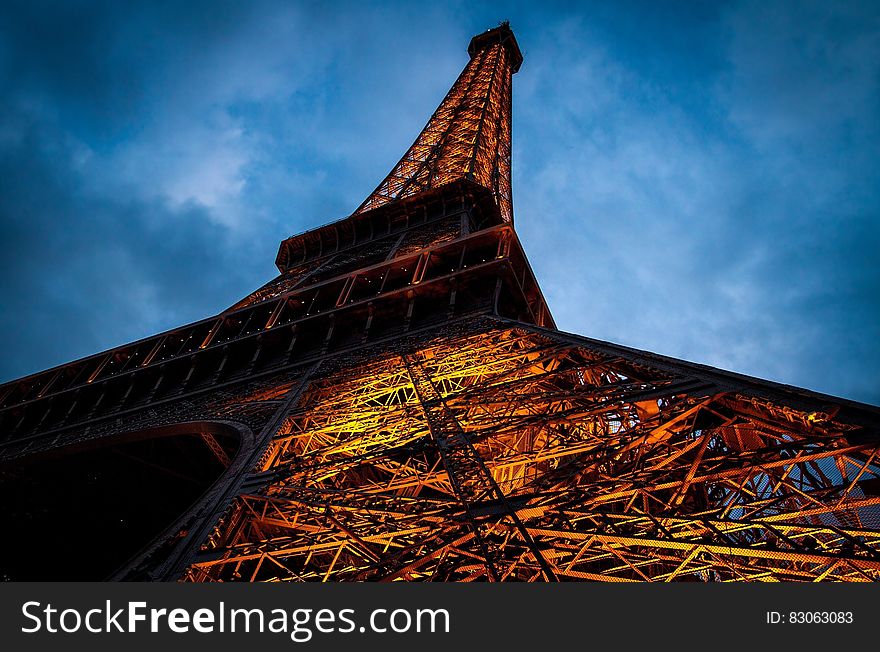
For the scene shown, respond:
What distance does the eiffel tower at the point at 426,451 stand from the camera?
19.2 ft

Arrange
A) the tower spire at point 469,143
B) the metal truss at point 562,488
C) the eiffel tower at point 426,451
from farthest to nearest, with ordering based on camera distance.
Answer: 1. the tower spire at point 469,143
2. the eiffel tower at point 426,451
3. the metal truss at point 562,488

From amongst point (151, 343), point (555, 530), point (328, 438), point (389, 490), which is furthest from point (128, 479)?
point (555, 530)

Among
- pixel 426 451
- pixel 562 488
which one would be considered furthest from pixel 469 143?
pixel 562 488

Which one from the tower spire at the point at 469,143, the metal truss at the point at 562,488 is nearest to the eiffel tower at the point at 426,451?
the metal truss at the point at 562,488

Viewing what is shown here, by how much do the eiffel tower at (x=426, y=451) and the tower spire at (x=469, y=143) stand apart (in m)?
6.16

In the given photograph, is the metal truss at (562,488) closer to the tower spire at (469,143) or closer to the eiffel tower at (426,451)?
the eiffel tower at (426,451)

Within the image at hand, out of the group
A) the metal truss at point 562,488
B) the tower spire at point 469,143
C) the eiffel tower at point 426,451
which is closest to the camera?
the metal truss at point 562,488

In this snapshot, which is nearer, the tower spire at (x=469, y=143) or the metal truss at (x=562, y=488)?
the metal truss at (x=562, y=488)

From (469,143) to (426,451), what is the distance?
107 ft

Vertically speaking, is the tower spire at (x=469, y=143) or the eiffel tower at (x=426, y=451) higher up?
the tower spire at (x=469, y=143)

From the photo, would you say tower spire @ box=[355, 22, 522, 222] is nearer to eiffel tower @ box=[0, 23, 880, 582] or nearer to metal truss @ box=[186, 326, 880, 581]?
eiffel tower @ box=[0, 23, 880, 582]

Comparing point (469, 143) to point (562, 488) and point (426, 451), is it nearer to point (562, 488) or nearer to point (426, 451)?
point (426, 451)

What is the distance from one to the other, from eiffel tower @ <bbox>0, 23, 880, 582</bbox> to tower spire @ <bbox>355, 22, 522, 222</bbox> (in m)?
6.16
